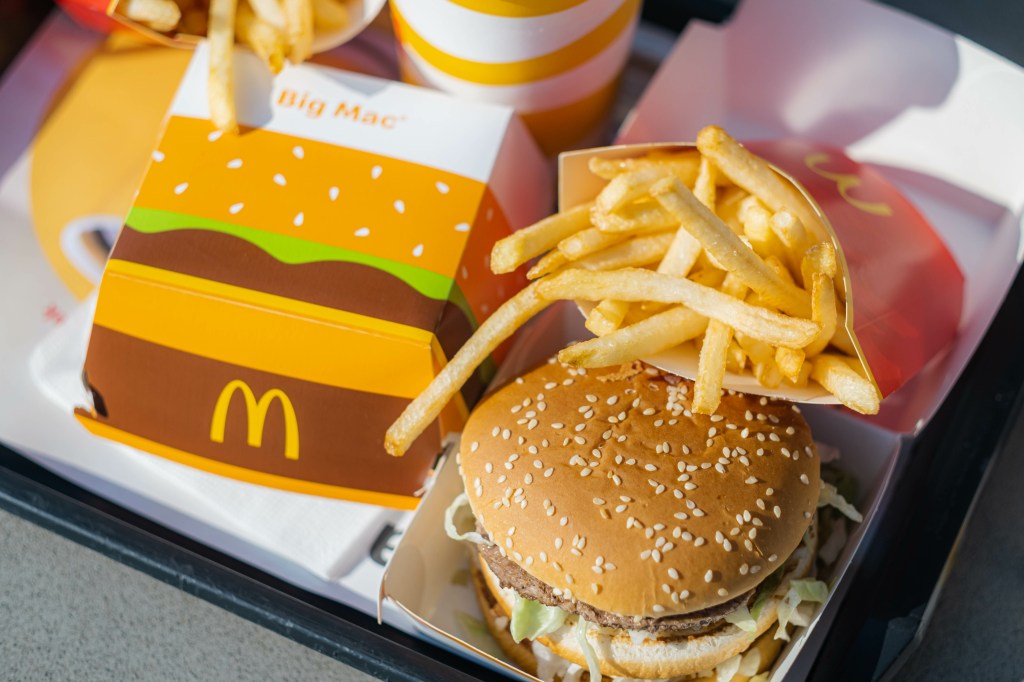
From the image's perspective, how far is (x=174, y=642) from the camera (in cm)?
176

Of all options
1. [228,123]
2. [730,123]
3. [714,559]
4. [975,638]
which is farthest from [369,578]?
[730,123]

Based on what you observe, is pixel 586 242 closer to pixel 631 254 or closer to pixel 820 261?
pixel 631 254

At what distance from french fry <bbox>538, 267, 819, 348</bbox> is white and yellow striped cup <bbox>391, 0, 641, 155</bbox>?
0.54 m

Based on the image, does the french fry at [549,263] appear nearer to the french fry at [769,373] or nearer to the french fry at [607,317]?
the french fry at [607,317]

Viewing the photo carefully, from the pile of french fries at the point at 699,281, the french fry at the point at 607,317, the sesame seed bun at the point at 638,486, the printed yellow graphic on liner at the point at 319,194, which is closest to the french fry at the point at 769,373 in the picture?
the pile of french fries at the point at 699,281

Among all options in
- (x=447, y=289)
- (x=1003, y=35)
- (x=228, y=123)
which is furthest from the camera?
(x=1003, y=35)

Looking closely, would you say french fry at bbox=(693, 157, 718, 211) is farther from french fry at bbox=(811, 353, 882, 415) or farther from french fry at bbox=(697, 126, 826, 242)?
french fry at bbox=(811, 353, 882, 415)

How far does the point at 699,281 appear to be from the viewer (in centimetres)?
154

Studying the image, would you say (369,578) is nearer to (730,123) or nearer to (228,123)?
(228,123)

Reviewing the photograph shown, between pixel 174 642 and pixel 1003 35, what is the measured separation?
2.54m

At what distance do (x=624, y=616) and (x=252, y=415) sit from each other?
789 mm

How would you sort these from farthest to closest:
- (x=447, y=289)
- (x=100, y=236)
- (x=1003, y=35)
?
(x=1003, y=35) → (x=100, y=236) → (x=447, y=289)

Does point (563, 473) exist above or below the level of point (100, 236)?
above

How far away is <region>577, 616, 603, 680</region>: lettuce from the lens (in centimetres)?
144
